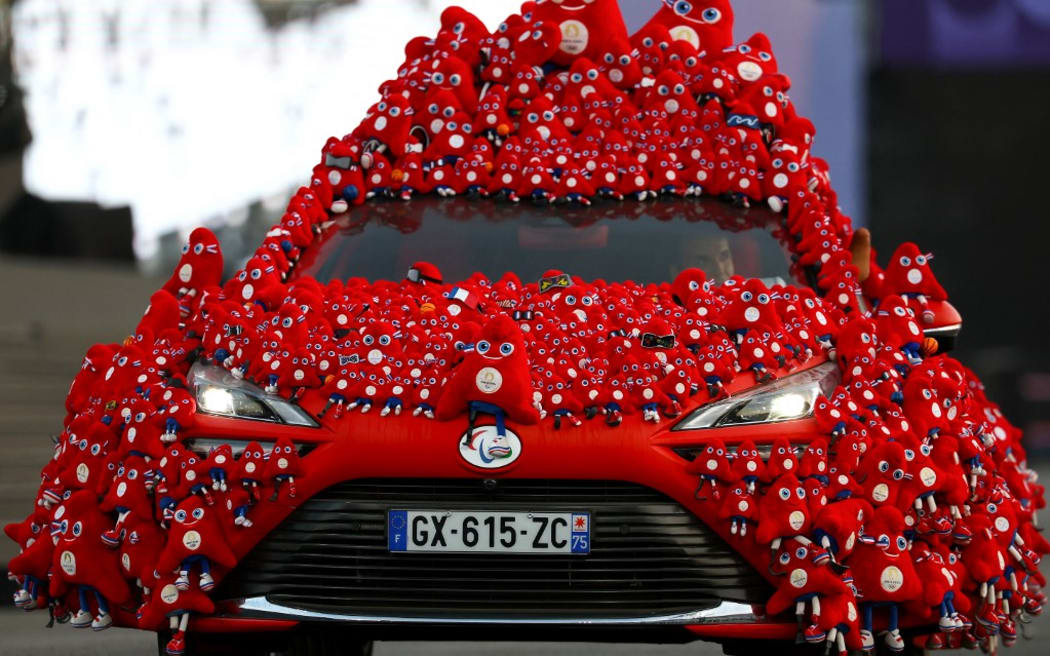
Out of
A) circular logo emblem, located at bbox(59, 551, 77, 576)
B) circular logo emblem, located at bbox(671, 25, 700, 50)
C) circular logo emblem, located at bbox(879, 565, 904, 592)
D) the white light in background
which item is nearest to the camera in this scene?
circular logo emblem, located at bbox(879, 565, 904, 592)

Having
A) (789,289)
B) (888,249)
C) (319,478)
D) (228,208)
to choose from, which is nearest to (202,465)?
(319,478)

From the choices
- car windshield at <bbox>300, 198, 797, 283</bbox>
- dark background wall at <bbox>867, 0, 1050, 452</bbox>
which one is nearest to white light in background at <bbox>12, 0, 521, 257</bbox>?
dark background wall at <bbox>867, 0, 1050, 452</bbox>

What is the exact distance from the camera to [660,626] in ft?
15.9

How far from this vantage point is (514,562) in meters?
4.86

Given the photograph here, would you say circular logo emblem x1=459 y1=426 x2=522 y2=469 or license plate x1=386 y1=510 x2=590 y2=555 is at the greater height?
circular logo emblem x1=459 y1=426 x2=522 y2=469

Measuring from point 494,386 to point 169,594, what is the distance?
1082 mm

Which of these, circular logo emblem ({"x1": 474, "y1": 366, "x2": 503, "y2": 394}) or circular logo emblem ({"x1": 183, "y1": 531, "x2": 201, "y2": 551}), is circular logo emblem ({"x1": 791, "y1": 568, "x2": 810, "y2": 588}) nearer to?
A: circular logo emblem ({"x1": 474, "y1": 366, "x2": 503, "y2": 394})

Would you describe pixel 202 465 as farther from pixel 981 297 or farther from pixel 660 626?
pixel 981 297

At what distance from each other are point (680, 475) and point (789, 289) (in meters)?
0.94

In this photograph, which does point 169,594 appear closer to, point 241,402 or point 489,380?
point 241,402

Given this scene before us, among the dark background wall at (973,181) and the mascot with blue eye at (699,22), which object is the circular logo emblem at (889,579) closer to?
the mascot with blue eye at (699,22)

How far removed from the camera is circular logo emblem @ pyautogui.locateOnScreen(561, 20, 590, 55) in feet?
23.1

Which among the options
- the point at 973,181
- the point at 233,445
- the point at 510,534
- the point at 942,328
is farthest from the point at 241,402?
the point at 973,181

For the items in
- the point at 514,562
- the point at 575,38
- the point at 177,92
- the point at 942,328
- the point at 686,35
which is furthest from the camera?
the point at 177,92
